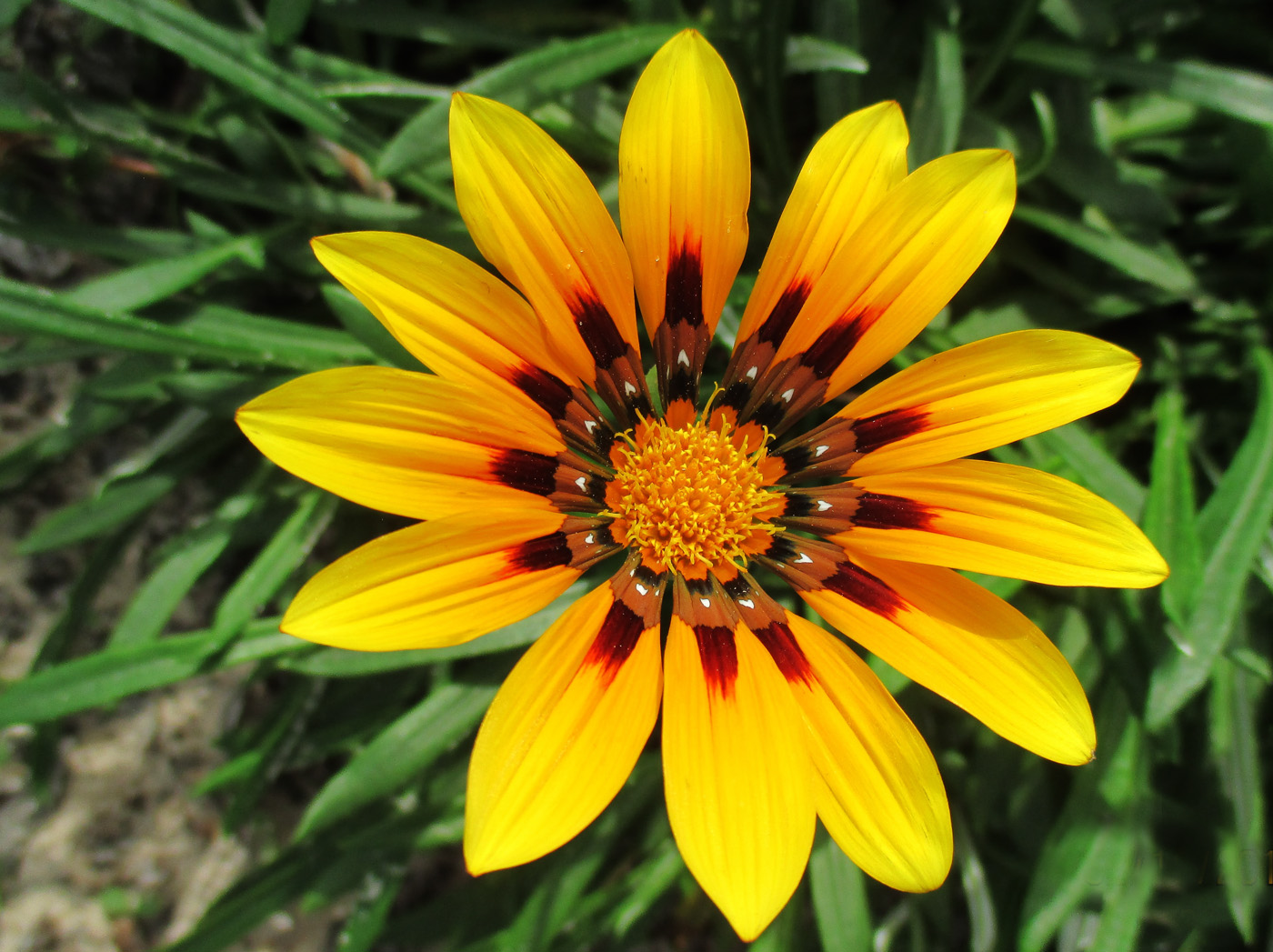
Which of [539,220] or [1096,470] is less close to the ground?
[539,220]

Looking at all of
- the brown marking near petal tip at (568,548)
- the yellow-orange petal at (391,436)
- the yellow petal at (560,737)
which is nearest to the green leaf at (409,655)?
the brown marking near petal tip at (568,548)

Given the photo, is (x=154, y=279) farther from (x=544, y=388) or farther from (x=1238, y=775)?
(x=1238, y=775)

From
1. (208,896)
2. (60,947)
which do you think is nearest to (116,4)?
(208,896)

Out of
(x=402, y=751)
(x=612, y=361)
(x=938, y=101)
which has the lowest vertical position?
(x=402, y=751)

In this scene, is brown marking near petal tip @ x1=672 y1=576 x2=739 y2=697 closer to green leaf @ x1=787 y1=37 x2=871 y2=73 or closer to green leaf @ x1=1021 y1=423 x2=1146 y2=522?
green leaf @ x1=1021 y1=423 x2=1146 y2=522

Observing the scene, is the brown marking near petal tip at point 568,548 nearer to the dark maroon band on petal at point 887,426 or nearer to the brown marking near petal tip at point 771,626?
the brown marking near petal tip at point 771,626

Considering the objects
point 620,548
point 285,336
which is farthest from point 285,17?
point 620,548
